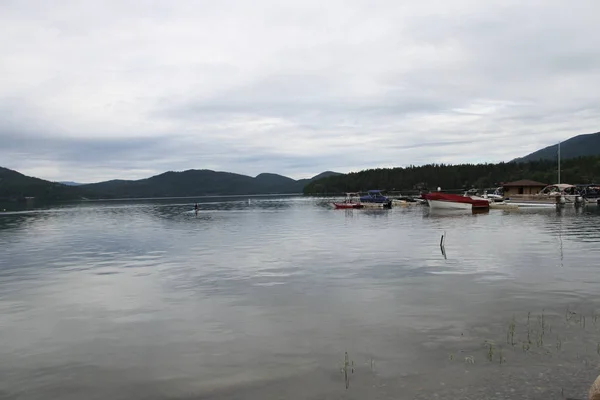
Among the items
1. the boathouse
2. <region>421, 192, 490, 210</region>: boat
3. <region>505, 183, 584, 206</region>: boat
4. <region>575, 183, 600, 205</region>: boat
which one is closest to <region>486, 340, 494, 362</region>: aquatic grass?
<region>421, 192, 490, 210</region>: boat

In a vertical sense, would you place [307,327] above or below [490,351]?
below

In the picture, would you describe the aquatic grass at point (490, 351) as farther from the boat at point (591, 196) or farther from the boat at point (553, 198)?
the boat at point (591, 196)

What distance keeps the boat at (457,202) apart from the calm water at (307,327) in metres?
60.3

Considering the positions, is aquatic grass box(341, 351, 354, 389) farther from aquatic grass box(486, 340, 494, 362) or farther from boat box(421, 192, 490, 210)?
boat box(421, 192, 490, 210)

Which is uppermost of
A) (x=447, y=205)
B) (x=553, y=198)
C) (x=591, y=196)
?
(x=553, y=198)

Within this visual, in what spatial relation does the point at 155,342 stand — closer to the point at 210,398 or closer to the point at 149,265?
the point at 210,398

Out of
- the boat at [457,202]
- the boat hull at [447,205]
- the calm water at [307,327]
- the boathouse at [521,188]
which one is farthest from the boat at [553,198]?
the calm water at [307,327]

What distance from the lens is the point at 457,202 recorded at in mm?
93000

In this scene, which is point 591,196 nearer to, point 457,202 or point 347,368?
point 457,202

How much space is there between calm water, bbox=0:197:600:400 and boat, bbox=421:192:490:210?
2373 inches

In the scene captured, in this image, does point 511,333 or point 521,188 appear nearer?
point 511,333

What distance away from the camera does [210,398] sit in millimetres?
10727

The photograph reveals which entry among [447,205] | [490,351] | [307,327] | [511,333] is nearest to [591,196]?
[447,205]

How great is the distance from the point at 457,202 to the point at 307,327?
273 ft
